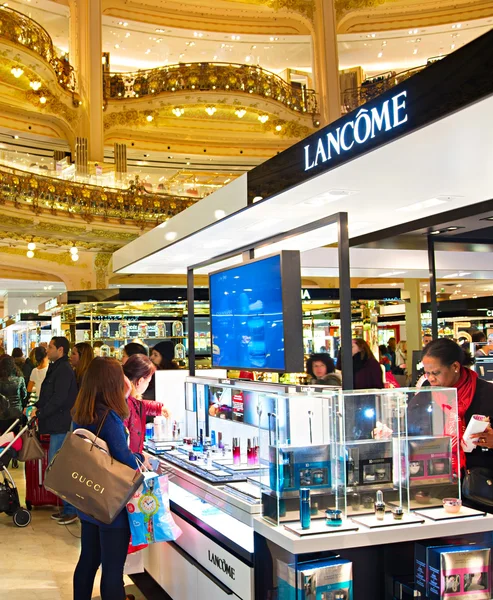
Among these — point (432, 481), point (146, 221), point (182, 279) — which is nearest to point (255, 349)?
point (432, 481)

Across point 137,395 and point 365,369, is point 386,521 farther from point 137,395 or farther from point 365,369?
point 365,369

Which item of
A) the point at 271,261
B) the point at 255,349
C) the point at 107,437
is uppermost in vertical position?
the point at 271,261

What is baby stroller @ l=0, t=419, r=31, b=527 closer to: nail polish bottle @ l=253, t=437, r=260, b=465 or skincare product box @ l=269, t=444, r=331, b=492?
nail polish bottle @ l=253, t=437, r=260, b=465

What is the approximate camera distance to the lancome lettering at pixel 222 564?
3340 mm

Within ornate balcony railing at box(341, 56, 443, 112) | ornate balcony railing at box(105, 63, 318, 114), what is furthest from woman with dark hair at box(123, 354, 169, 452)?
ornate balcony railing at box(341, 56, 443, 112)

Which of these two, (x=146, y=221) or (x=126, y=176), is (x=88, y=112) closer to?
(x=126, y=176)

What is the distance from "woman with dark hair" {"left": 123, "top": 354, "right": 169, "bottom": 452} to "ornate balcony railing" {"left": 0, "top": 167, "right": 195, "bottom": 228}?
998 centimetres

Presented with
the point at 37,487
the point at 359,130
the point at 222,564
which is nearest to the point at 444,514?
the point at 222,564

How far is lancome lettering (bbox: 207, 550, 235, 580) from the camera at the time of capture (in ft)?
11.0

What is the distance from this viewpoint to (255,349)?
14.9ft

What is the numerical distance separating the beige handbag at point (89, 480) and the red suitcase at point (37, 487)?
A: 3768 millimetres

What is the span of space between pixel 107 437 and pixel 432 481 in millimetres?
1514

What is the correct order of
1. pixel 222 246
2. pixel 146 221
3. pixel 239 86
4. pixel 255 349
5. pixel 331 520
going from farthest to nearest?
1. pixel 239 86
2. pixel 146 221
3. pixel 222 246
4. pixel 255 349
5. pixel 331 520

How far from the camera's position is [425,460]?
313cm
